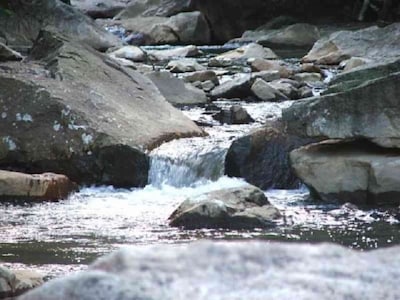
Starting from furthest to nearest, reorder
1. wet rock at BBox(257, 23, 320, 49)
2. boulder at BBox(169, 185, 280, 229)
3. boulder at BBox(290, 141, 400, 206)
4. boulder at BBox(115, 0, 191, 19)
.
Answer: boulder at BBox(115, 0, 191, 19)
wet rock at BBox(257, 23, 320, 49)
boulder at BBox(290, 141, 400, 206)
boulder at BBox(169, 185, 280, 229)

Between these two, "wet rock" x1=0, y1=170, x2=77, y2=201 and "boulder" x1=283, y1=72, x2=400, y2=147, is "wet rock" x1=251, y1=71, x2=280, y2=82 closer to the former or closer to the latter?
"boulder" x1=283, y1=72, x2=400, y2=147

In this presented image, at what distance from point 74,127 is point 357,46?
11.9m

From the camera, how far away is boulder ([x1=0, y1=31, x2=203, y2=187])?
9.53m

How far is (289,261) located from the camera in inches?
69.5

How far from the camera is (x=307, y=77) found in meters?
16.5

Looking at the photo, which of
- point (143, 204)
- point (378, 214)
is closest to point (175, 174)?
point (143, 204)

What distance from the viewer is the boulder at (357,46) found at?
1981 centimetres

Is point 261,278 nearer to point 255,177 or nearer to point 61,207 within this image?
point 61,207

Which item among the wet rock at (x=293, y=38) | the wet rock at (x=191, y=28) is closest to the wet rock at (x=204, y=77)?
the wet rock at (x=293, y=38)

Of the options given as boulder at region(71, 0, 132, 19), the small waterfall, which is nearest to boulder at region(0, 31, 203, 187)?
the small waterfall

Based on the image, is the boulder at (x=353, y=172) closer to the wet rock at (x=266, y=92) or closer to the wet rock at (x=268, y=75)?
the wet rock at (x=266, y=92)

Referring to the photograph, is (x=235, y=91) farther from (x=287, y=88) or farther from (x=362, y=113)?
(x=362, y=113)

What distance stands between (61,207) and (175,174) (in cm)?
170

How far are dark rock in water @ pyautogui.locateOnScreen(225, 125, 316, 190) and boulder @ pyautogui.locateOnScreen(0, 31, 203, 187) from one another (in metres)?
0.95
